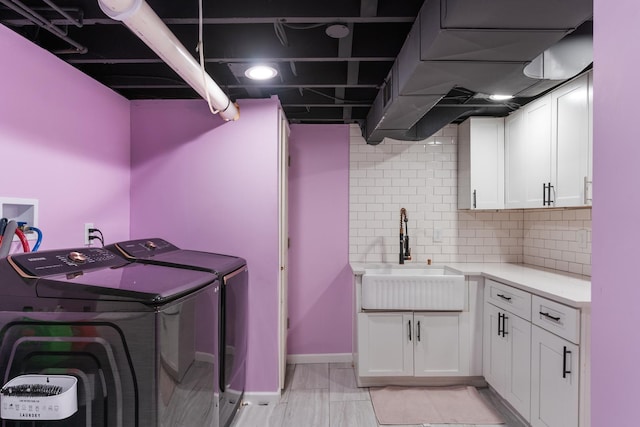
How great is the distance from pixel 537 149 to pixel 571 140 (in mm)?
325

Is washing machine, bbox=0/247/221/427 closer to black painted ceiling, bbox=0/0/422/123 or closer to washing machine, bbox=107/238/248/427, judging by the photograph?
washing machine, bbox=107/238/248/427

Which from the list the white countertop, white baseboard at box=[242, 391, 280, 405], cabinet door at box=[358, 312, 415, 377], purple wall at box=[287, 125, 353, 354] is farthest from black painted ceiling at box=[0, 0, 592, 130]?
white baseboard at box=[242, 391, 280, 405]

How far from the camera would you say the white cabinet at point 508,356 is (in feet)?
7.16

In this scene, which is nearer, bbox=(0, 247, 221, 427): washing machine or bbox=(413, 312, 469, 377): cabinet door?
bbox=(0, 247, 221, 427): washing machine

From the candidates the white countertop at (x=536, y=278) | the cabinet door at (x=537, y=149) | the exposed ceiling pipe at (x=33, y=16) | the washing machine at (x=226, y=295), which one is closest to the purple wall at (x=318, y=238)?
the white countertop at (x=536, y=278)

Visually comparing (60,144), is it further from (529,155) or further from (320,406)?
(529,155)

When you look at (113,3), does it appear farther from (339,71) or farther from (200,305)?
(339,71)

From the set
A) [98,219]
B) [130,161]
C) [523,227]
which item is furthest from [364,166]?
[98,219]

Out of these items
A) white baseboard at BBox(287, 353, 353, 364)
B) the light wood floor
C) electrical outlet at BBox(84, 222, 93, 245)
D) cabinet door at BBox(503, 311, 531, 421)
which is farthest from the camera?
white baseboard at BBox(287, 353, 353, 364)

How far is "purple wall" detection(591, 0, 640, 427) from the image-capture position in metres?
0.51

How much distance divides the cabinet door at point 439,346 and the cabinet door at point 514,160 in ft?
3.42

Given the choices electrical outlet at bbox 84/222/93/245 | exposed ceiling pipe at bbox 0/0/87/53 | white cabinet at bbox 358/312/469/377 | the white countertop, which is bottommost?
white cabinet at bbox 358/312/469/377

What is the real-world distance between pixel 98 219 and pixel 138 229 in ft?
1.13

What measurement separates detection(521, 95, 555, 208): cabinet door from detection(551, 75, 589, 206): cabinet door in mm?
70
